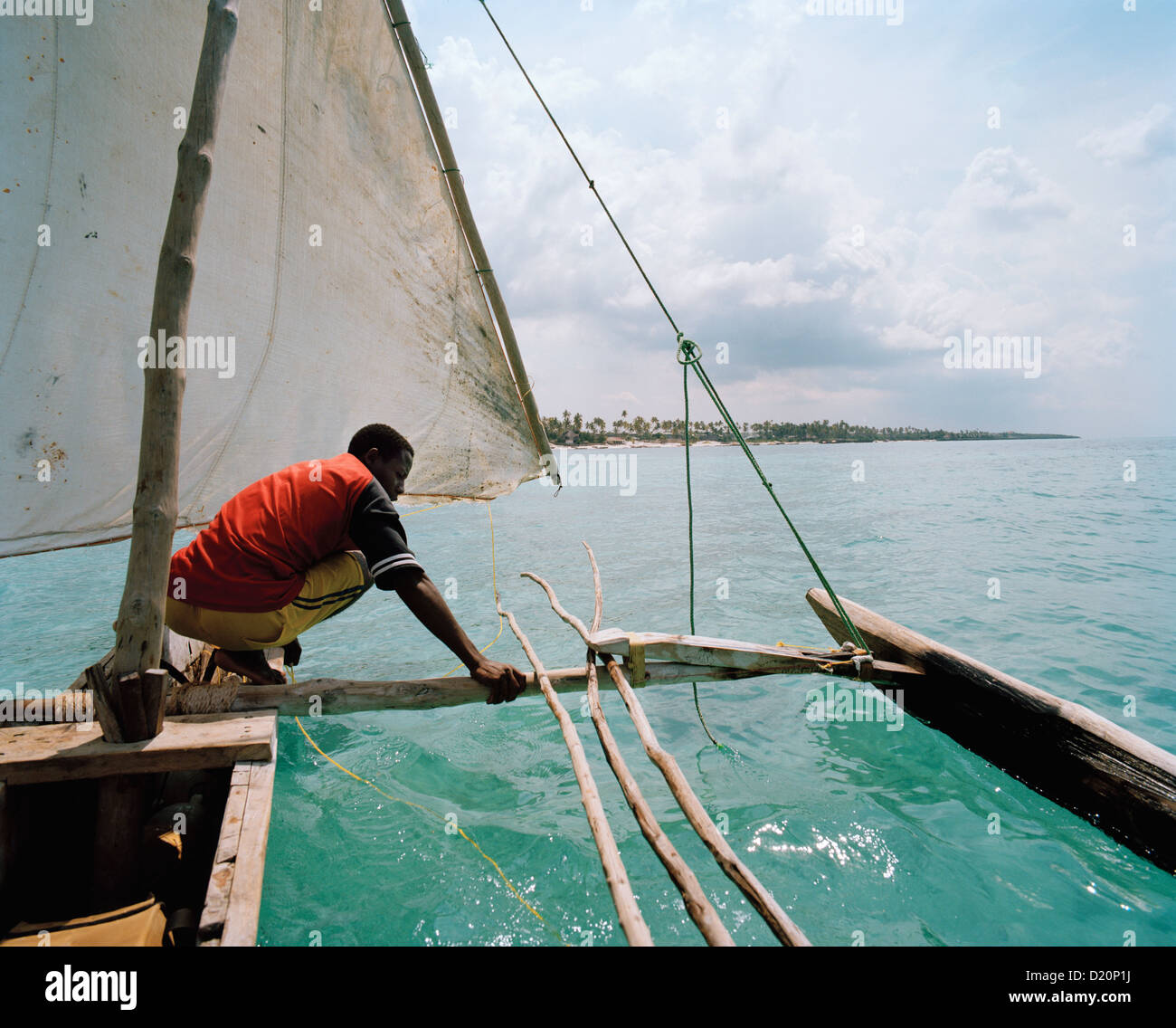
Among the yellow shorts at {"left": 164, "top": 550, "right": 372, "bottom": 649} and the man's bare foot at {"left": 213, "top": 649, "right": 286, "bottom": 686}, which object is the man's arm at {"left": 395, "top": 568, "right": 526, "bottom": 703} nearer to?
the yellow shorts at {"left": 164, "top": 550, "right": 372, "bottom": 649}

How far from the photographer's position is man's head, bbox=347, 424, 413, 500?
122 inches

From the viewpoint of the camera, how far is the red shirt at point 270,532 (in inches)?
110

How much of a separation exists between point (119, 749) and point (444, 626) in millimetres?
1224

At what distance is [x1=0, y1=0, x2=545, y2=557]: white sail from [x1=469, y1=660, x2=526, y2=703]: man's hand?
1.76 metres

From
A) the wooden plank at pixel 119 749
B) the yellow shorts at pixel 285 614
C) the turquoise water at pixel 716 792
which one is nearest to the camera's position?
the wooden plank at pixel 119 749

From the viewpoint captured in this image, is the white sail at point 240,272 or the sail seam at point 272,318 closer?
the white sail at point 240,272

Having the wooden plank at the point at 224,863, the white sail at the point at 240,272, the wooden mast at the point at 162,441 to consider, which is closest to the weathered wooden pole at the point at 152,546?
the wooden mast at the point at 162,441

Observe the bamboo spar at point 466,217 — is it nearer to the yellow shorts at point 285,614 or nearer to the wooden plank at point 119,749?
the yellow shorts at point 285,614

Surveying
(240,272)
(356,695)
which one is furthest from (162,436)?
(240,272)

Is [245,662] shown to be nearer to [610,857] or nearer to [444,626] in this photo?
[444,626]

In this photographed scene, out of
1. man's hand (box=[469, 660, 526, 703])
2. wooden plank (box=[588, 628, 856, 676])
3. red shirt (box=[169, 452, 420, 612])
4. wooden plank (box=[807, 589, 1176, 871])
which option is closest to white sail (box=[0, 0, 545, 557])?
red shirt (box=[169, 452, 420, 612])
